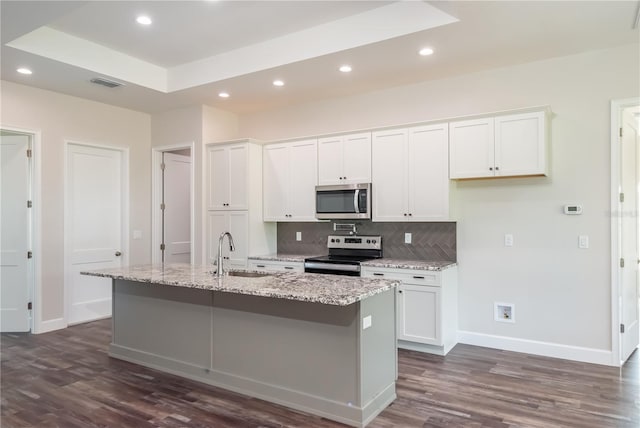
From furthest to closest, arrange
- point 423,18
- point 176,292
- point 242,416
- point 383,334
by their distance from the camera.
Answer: point 176,292 → point 423,18 → point 383,334 → point 242,416

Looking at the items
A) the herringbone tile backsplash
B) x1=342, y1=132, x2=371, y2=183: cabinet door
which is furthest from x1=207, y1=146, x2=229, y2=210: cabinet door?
x1=342, y1=132, x2=371, y2=183: cabinet door

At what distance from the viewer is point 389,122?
16.7 feet

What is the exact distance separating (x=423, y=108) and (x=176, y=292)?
10.6ft

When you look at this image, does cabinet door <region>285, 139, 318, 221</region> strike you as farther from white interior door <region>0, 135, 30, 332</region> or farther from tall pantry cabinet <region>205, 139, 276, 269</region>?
white interior door <region>0, 135, 30, 332</region>

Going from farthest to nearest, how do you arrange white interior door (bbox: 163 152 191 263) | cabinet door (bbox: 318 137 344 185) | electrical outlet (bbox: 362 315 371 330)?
white interior door (bbox: 163 152 191 263), cabinet door (bbox: 318 137 344 185), electrical outlet (bbox: 362 315 371 330)

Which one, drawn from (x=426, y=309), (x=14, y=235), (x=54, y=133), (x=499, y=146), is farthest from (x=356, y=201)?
(x=14, y=235)

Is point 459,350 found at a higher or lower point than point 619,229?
lower

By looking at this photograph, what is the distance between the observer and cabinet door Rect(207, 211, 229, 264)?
5.76m

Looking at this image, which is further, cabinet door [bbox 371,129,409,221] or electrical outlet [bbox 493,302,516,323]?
cabinet door [bbox 371,129,409,221]

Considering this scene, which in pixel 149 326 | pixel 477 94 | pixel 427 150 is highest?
pixel 477 94

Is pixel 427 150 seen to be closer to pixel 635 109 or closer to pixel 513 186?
pixel 513 186

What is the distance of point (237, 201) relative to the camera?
562 cm

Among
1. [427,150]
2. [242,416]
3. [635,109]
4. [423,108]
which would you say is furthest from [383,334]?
[635,109]

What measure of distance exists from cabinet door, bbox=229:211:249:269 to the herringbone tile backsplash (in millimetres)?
712
